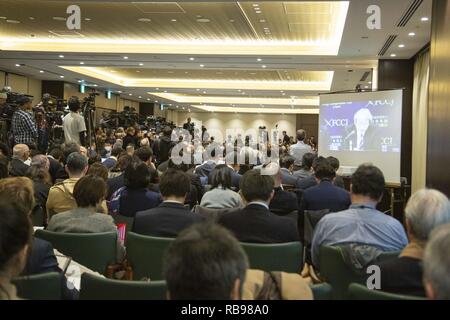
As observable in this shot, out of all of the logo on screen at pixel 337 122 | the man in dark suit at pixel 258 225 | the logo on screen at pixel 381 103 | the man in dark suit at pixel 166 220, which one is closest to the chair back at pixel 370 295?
the man in dark suit at pixel 258 225

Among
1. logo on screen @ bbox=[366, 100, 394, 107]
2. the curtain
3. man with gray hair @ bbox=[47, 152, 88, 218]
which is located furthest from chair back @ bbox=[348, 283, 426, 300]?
the curtain

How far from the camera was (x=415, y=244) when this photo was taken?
2158 mm

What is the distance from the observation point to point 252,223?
2986 mm

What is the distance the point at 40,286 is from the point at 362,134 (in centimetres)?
802

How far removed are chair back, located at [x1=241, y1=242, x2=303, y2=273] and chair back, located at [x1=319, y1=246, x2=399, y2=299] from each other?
0.16 metres

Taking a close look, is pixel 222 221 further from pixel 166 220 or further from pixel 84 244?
pixel 84 244

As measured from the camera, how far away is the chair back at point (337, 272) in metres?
2.67

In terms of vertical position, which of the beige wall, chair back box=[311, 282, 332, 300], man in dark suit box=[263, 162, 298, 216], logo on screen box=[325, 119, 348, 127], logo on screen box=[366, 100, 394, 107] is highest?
the beige wall

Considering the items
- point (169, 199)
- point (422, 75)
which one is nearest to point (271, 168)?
point (169, 199)

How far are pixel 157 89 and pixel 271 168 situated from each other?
14.4 m

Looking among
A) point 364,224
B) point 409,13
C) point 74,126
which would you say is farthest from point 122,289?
point 409,13

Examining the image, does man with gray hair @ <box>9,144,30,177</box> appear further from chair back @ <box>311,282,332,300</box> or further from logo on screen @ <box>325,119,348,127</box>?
logo on screen @ <box>325,119,348,127</box>

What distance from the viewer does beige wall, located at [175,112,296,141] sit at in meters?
29.5
